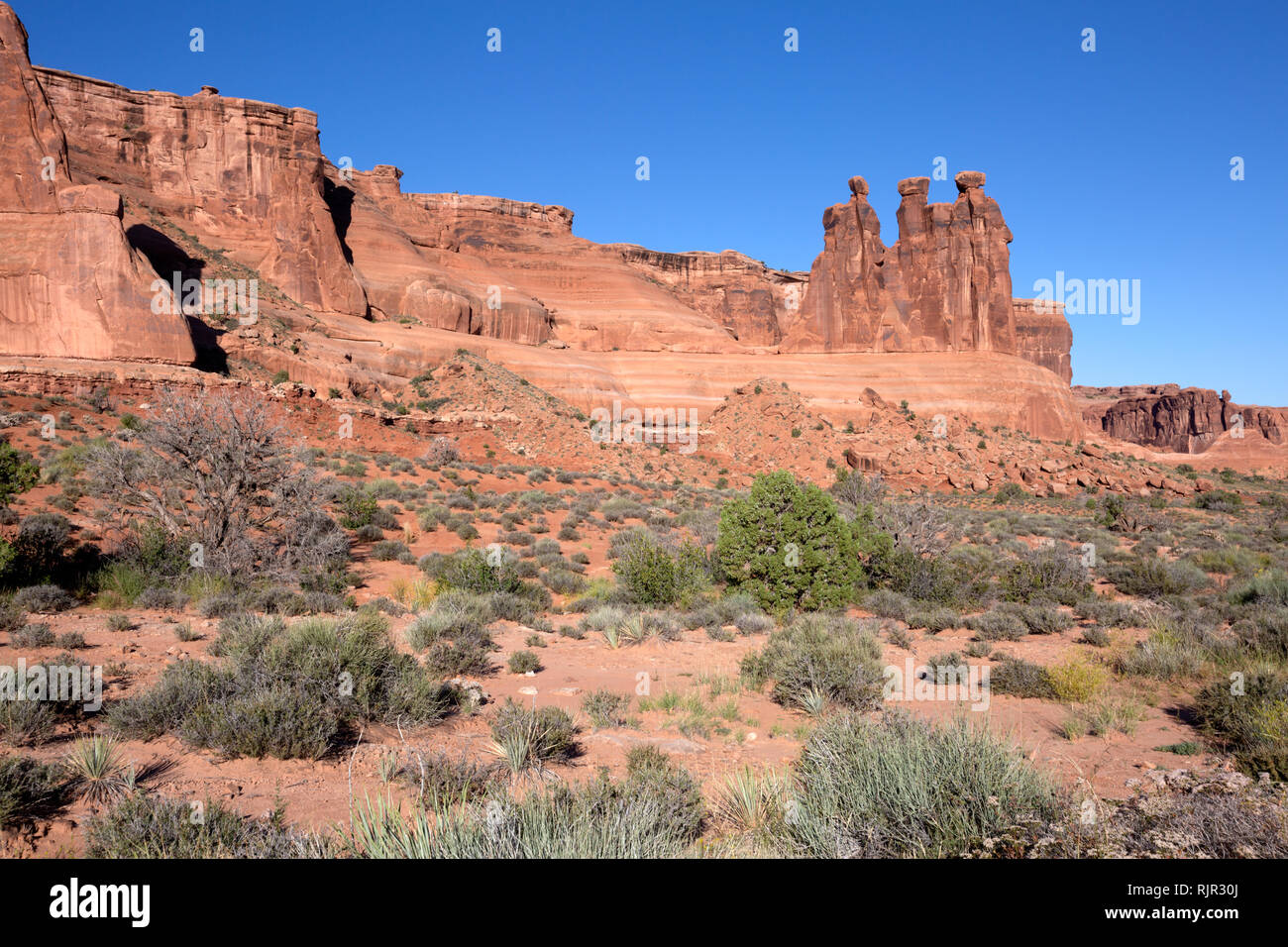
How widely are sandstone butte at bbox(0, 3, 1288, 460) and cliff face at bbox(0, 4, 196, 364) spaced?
3.5 inches

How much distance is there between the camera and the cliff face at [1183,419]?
87.1 metres

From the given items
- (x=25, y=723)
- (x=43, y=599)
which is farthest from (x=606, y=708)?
(x=43, y=599)

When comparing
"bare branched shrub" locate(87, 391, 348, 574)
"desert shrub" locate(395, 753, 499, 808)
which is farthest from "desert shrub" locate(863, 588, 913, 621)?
"bare branched shrub" locate(87, 391, 348, 574)

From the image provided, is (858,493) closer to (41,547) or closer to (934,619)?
(934,619)

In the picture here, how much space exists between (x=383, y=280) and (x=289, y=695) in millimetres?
55995

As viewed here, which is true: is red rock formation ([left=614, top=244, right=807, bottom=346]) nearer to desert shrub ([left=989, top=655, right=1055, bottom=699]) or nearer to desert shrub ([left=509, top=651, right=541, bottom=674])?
desert shrub ([left=989, top=655, right=1055, bottom=699])

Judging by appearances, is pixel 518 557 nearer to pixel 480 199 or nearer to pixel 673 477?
pixel 673 477

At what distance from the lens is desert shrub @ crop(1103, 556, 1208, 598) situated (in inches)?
474

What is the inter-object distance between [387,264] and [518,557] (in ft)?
165

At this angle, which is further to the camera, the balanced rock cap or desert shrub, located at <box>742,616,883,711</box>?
the balanced rock cap

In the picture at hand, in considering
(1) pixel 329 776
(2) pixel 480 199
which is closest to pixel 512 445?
(1) pixel 329 776

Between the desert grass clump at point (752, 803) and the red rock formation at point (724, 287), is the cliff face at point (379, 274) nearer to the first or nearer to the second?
the red rock formation at point (724, 287)

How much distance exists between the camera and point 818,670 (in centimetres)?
679
